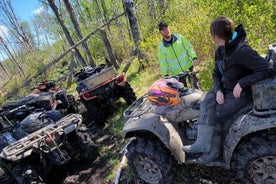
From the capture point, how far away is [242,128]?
3.09 meters

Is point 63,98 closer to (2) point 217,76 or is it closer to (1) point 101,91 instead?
(1) point 101,91

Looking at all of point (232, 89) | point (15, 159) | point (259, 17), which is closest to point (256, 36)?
point (259, 17)

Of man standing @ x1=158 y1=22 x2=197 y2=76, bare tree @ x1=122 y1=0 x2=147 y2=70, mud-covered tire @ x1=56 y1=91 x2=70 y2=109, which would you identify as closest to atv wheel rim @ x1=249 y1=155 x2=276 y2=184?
man standing @ x1=158 y1=22 x2=197 y2=76

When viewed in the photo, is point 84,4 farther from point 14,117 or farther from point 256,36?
point 256,36

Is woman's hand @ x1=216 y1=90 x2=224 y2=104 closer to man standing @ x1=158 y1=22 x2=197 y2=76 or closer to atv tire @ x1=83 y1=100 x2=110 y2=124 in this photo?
man standing @ x1=158 y1=22 x2=197 y2=76

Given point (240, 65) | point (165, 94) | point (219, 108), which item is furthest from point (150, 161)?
point (240, 65)

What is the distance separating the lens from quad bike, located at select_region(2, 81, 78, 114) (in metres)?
7.57

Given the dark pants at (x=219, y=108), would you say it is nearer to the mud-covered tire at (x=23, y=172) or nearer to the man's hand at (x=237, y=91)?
the man's hand at (x=237, y=91)

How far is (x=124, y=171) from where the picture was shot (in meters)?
5.05

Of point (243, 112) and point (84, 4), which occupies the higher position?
point (84, 4)

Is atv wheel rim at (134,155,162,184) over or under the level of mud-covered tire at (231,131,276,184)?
under

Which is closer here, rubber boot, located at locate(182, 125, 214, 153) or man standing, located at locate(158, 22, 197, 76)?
rubber boot, located at locate(182, 125, 214, 153)

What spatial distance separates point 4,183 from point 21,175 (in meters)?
1.57

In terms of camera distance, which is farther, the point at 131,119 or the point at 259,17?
the point at 259,17
